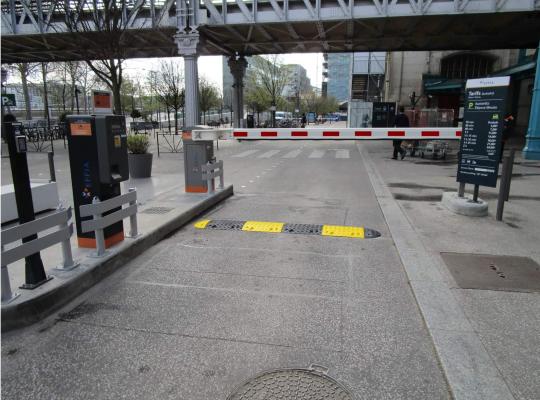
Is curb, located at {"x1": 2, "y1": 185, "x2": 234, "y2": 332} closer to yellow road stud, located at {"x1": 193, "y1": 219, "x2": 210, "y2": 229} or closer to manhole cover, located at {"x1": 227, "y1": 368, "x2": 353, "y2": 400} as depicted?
yellow road stud, located at {"x1": 193, "y1": 219, "x2": 210, "y2": 229}

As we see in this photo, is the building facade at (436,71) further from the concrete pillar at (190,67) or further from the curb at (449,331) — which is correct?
the curb at (449,331)

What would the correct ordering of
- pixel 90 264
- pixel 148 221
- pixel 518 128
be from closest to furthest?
pixel 90 264, pixel 148 221, pixel 518 128

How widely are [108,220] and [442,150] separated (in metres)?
15.6

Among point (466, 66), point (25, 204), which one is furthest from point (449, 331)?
point (466, 66)

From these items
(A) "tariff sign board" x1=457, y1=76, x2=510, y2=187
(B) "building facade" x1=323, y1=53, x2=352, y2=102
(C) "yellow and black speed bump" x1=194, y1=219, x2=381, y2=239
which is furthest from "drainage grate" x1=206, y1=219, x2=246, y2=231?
(B) "building facade" x1=323, y1=53, x2=352, y2=102

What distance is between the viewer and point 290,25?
19.7 m

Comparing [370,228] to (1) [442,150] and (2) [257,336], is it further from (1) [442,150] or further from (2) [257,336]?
(1) [442,150]

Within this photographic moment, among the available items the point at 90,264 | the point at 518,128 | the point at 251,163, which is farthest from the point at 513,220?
the point at 518,128

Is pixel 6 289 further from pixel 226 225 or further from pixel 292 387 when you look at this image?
pixel 226 225

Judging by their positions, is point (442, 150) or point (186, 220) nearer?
point (186, 220)

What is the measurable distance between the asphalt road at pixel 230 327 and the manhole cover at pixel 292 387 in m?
0.07

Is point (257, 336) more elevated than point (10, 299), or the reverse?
point (10, 299)

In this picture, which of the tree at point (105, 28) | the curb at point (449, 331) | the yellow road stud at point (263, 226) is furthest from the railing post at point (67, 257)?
the tree at point (105, 28)

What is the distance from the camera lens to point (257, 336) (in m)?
3.47
